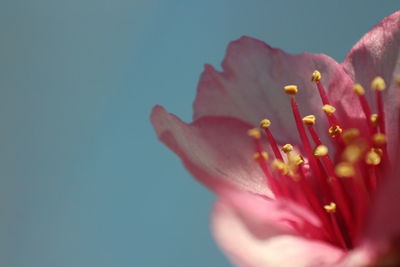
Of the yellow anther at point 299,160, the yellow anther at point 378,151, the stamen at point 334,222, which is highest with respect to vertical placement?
the yellow anther at point 299,160

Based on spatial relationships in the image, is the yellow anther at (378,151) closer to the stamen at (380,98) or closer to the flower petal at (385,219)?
the stamen at (380,98)

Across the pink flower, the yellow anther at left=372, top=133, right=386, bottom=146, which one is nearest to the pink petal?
the pink flower

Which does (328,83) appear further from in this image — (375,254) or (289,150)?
(375,254)

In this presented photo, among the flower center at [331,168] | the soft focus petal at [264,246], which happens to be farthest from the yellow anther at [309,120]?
the soft focus petal at [264,246]

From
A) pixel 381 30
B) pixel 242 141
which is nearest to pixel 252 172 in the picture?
pixel 242 141

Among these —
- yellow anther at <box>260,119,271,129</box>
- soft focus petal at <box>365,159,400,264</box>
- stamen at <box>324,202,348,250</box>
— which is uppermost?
yellow anther at <box>260,119,271,129</box>

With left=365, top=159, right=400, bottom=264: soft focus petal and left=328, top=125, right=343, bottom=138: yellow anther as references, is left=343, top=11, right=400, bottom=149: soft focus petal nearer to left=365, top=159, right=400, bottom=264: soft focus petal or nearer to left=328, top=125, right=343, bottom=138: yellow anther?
left=328, top=125, right=343, bottom=138: yellow anther

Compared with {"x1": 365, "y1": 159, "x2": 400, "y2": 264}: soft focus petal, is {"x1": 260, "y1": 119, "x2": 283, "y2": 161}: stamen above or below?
above
